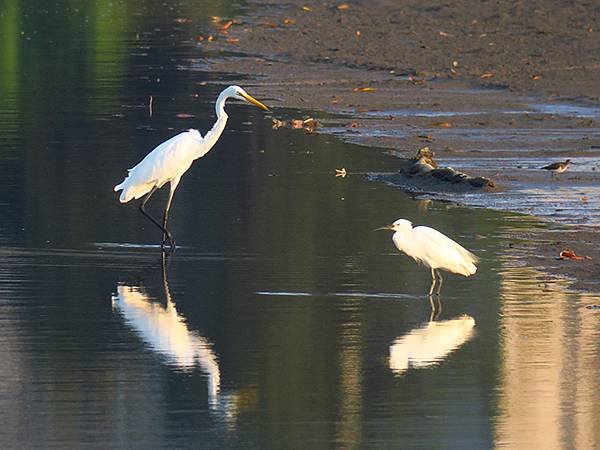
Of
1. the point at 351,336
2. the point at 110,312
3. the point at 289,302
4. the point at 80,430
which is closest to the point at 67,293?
the point at 110,312

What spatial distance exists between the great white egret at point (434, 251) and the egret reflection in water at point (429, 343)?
722 mm

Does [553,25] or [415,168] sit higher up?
[553,25]

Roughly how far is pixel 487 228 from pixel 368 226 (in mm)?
1019

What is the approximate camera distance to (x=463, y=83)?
1062 inches

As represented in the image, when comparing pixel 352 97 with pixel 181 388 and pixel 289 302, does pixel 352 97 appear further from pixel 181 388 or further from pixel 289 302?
pixel 181 388

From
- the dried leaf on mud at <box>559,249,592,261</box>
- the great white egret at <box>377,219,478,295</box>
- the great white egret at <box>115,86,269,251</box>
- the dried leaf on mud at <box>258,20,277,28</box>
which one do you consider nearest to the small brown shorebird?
the great white egret at <box>115,86,269,251</box>

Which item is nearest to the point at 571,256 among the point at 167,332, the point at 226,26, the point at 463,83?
the point at 167,332

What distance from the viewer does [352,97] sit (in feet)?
83.3

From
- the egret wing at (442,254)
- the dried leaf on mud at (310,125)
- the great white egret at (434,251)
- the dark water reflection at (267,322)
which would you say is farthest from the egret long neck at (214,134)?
the dried leaf on mud at (310,125)

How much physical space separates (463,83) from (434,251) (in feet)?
52.1

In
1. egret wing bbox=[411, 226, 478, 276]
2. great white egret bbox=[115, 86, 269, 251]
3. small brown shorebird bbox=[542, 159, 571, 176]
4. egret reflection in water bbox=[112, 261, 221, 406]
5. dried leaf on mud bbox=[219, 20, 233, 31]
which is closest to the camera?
egret reflection in water bbox=[112, 261, 221, 406]

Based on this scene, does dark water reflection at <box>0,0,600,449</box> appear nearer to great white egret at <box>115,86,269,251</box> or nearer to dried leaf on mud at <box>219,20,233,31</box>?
great white egret at <box>115,86,269,251</box>

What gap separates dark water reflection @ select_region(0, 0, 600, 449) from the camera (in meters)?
8.14

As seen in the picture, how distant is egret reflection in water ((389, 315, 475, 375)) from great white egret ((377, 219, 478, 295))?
72cm
